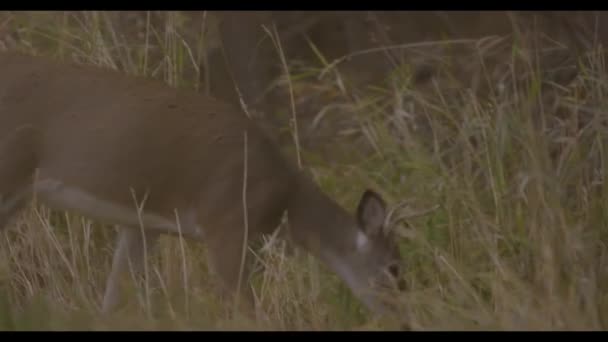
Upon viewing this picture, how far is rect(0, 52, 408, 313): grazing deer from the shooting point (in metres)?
7.28

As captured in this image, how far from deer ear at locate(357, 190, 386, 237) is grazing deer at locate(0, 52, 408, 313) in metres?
0.01

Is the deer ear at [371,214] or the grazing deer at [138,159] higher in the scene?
the grazing deer at [138,159]

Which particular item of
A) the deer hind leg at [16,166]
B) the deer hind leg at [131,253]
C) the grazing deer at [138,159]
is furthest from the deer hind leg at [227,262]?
the deer hind leg at [16,166]

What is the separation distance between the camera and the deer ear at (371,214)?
7.57 meters

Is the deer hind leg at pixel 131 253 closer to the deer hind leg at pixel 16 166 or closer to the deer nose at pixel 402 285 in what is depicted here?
the deer hind leg at pixel 16 166

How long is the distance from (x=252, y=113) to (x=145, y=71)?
5.57 feet

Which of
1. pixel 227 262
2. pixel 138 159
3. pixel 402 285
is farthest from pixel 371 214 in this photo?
pixel 138 159

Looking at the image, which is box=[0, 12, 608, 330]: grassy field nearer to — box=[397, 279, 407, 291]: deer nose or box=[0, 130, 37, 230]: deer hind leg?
box=[397, 279, 407, 291]: deer nose

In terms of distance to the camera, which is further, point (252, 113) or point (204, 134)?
point (252, 113)

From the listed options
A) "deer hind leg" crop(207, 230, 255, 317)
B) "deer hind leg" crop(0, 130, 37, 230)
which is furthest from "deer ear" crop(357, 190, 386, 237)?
"deer hind leg" crop(0, 130, 37, 230)

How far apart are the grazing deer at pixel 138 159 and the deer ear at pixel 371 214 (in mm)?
15
